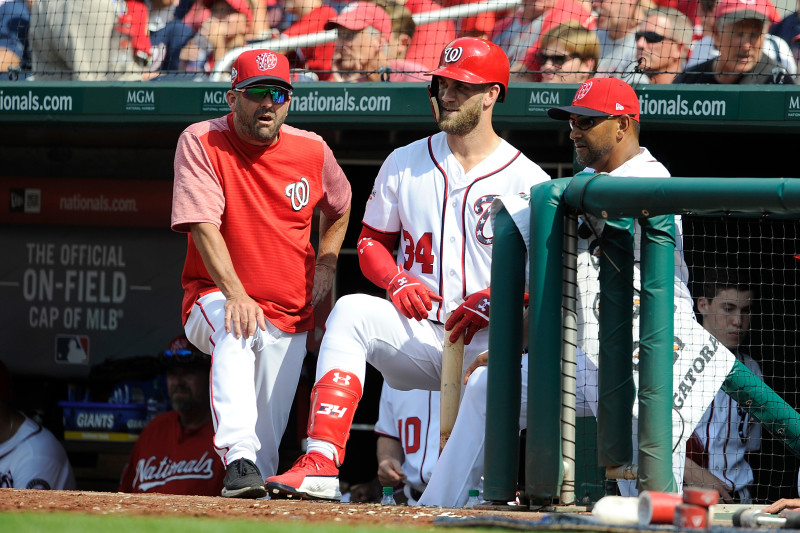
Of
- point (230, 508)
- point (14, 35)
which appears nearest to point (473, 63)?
point (230, 508)

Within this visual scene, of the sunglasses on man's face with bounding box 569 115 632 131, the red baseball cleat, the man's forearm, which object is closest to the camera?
the red baseball cleat

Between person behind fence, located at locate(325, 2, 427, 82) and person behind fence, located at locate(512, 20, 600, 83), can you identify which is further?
person behind fence, located at locate(325, 2, 427, 82)

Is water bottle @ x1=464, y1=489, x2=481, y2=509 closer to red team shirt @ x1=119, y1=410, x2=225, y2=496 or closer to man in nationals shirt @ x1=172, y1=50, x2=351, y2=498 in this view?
man in nationals shirt @ x1=172, y1=50, x2=351, y2=498

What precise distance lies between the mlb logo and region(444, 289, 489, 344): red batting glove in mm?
3440

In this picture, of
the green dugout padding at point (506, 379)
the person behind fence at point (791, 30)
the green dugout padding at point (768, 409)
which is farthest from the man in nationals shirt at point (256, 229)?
the person behind fence at point (791, 30)

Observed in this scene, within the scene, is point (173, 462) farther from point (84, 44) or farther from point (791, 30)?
point (791, 30)

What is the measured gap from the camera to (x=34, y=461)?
5.64 m

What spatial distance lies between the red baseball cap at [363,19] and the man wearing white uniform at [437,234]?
5.64 ft

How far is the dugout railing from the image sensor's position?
2896mm

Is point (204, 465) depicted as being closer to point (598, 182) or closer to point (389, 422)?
point (389, 422)

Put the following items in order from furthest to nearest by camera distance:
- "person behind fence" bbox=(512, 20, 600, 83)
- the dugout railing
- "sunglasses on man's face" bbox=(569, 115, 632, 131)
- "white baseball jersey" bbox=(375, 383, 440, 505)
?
"person behind fence" bbox=(512, 20, 600, 83), "white baseball jersey" bbox=(375, 383, 440, 505), "sunglasses on man's face" bbox=(569, 115, 632, 131), the dugout railing

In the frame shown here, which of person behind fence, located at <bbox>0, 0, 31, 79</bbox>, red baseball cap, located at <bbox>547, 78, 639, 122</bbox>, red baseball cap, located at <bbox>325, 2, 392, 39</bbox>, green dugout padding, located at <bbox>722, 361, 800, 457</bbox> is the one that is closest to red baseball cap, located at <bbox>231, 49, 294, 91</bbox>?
red baseball cap, located at <bbox>547, 78, 639, 122</bbox>

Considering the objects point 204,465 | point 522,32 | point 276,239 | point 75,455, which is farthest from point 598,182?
point 75,455

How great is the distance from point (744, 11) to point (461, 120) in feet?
6.43
